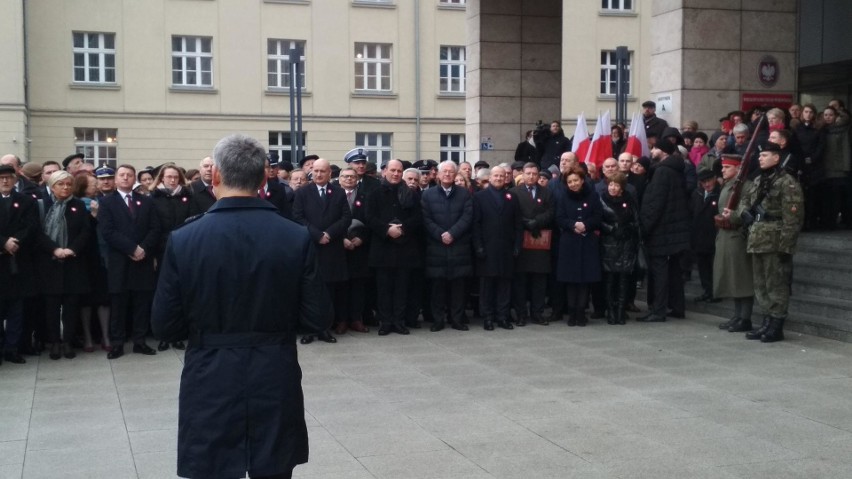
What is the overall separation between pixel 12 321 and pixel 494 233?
5.62 metres

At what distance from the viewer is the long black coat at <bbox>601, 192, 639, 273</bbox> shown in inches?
527

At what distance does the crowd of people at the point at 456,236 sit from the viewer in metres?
11.4

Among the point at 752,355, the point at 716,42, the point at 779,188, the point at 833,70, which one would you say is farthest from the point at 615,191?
the point at 833,70

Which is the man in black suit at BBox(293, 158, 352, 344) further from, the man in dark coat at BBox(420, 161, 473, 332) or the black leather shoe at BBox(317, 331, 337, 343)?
the man in dark coat at BBox(420, 161, 473, 332)

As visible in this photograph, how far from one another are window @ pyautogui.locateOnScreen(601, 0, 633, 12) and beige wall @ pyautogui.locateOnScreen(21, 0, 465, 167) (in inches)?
224

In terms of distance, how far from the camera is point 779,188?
11.5 metres

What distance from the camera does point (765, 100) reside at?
56.7 ft

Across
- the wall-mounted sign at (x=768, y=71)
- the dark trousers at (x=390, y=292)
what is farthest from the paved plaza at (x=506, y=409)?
the wall-mounted sign at (x=768, y=71)

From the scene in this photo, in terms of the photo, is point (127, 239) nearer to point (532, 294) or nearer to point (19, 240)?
point (19, 240)

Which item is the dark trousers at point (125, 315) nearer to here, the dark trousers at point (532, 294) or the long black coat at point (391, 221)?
the long black coat at point (391, 221)

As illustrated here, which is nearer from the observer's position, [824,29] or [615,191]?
[615,191]

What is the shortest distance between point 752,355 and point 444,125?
105ft

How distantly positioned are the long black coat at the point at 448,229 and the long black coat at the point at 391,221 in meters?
0.21

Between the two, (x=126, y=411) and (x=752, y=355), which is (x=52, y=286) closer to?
(x=126, y=411)
